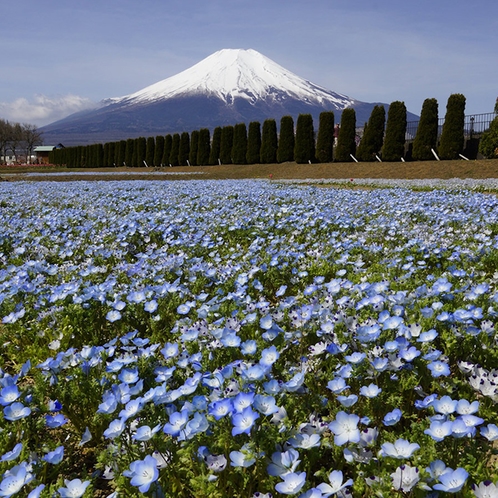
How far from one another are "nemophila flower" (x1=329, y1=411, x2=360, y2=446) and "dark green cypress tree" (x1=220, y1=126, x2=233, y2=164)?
1440 inches

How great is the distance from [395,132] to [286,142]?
8.55m

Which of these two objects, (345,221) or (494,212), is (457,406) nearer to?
(345,221)

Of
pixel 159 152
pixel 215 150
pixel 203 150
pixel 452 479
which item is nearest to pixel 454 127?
pixel 215 150

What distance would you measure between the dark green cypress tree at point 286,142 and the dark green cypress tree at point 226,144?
5107 mm

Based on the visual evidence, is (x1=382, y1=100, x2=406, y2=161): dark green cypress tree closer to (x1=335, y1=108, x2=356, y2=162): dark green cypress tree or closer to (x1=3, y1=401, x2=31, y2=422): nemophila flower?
(x1=335, y1=108, x2=356, y2=162): dark green cypress tree

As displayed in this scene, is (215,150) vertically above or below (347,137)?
below

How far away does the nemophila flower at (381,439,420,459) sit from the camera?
1.54 meters

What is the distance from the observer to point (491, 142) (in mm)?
23641

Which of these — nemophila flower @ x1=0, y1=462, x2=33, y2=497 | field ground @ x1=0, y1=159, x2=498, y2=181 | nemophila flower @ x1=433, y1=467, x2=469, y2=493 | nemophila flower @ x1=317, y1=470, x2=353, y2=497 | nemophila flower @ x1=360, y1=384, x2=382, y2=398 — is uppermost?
field ground @ x1=0, y1=159, x2=498, y2=181

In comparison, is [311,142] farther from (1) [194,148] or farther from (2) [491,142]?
(1) [194,148]

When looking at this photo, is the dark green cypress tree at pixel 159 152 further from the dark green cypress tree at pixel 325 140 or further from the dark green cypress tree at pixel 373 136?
the dark green cypress tree at pixel 373 136

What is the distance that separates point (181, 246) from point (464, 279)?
10.4ft

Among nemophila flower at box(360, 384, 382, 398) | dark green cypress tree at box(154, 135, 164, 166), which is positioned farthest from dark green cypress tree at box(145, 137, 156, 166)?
nemophila flower at box(360, 384, 382, 398)

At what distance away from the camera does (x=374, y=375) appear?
6.89ft
